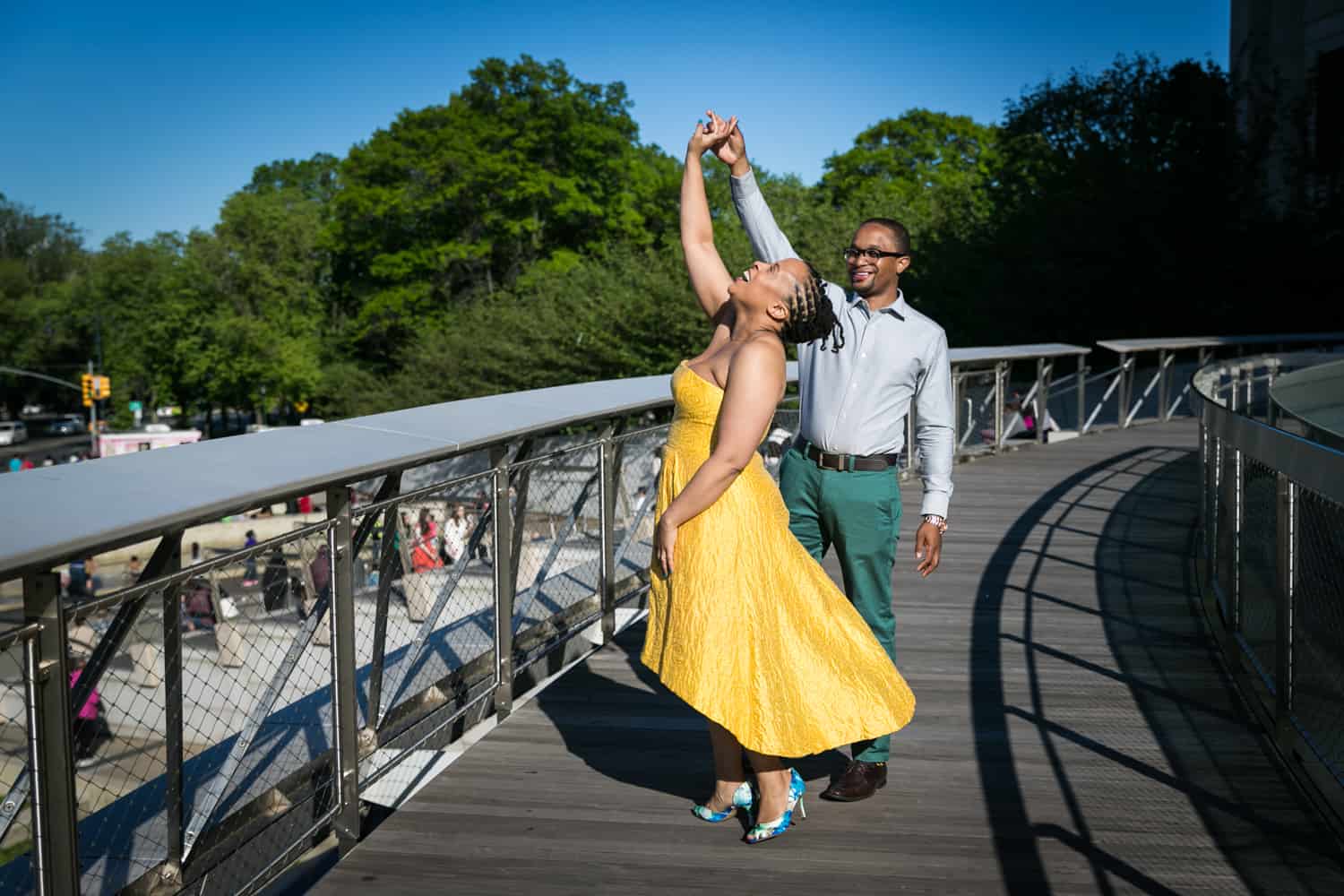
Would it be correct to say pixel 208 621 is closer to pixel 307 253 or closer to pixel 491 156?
pixel 491 156

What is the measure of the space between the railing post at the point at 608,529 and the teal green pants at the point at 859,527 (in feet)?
5.69

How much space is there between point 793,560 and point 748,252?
102 ft

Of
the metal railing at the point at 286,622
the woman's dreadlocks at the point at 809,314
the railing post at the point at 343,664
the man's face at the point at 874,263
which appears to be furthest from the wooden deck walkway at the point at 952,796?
the man's face at the point at 874,263

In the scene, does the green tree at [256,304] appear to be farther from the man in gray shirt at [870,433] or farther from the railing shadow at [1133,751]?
the man in gray shirt at [870,433]

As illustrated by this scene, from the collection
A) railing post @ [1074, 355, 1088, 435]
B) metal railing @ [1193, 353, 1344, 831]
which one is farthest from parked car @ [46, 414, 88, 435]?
metal railing @ [1193, 353, 1344, 831]

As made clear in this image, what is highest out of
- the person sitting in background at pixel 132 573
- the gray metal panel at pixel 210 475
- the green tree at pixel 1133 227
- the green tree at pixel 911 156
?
the green tree at pixel 911 156

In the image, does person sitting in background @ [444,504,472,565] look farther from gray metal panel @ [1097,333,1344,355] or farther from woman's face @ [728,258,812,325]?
gray metal panel @ [1097,333,1344,355]

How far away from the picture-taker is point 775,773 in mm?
3633

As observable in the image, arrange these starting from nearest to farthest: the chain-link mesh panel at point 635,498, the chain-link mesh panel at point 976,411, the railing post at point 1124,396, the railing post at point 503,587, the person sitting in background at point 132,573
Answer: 1. the person sitting in background at point 132,573
2. the railing post at point 503,587
3. the chain-link mesh panel at point 635,498
4. the chain-link mesh panel at point 976,411
5. the railing post at point 1124,396

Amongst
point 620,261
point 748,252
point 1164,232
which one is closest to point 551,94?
point 620,261

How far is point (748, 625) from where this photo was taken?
3.55 metres

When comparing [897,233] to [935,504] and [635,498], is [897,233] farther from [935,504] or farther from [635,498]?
[635,498]

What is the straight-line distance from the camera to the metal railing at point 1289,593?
12.4 ft

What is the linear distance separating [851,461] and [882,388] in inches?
10.2
